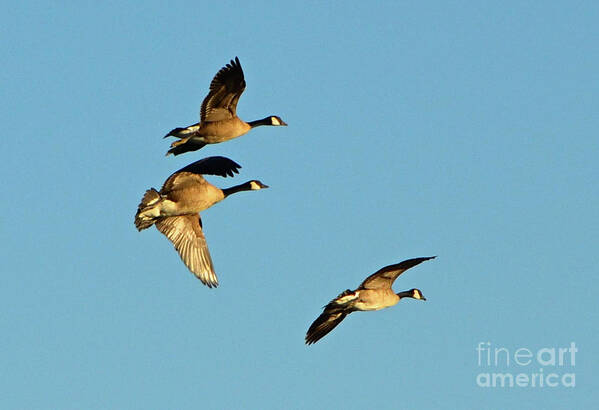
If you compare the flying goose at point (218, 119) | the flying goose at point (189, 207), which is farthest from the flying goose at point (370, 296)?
the flying goose at point (218, 119)

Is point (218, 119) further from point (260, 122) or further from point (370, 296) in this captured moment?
point (370, 296)

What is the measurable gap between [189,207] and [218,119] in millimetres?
2424

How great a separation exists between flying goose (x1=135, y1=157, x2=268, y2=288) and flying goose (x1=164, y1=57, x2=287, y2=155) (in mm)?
1214

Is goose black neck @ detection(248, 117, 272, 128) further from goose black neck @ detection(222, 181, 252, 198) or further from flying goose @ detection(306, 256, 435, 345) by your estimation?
flying goose @ detection(306, 256, 435, 345)

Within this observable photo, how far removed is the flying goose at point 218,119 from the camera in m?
30.2

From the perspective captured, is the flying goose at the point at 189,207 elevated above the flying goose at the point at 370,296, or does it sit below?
above

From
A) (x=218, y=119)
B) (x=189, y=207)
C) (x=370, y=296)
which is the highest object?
(x=218, y=119)

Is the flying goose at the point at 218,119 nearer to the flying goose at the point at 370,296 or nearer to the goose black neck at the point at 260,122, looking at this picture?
the goose black neck at the point at 260,122

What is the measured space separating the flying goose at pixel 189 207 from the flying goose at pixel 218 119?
1214mm

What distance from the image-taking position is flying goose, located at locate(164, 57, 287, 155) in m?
30.2

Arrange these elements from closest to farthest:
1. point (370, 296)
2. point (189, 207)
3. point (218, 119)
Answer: point (189, 207) < point (218, 119) < point (370, 296)

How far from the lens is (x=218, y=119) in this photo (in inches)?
1218

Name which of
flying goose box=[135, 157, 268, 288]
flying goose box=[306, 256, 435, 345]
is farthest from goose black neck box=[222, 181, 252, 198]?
flying goose box=[306, 256, 435, 345]

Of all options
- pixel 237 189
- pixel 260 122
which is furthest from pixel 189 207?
pixel 260 122
